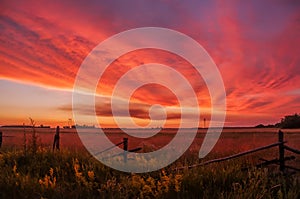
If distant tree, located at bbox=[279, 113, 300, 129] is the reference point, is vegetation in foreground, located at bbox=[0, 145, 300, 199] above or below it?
below

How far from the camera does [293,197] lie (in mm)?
6621

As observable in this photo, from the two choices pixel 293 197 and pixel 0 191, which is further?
pixel 0 191

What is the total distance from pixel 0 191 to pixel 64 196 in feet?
6.30

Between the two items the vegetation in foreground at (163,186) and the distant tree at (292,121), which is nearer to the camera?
the vegetation in foreground at (163,186)

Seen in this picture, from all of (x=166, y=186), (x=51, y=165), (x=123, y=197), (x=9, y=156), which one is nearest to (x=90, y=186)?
(x=123, y=197)

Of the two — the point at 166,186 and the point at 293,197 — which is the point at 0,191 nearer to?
the point at 166,186

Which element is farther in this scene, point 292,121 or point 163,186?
point 292,121

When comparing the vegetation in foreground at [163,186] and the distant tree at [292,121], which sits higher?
the distant tree at [292,121]

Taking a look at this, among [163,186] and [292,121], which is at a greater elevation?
[292,121]

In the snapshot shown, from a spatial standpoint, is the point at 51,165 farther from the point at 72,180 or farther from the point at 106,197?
the point at 106,197

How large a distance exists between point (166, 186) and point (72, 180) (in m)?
3.10

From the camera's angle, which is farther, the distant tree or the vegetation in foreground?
the distant tree

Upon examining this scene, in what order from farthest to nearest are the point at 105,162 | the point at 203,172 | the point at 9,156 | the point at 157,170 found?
the point at 9,156 < the point at 105,162 < the point at 157,170 < the point at 203,172

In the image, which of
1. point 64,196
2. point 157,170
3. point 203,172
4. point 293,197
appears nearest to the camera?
point 293,197
